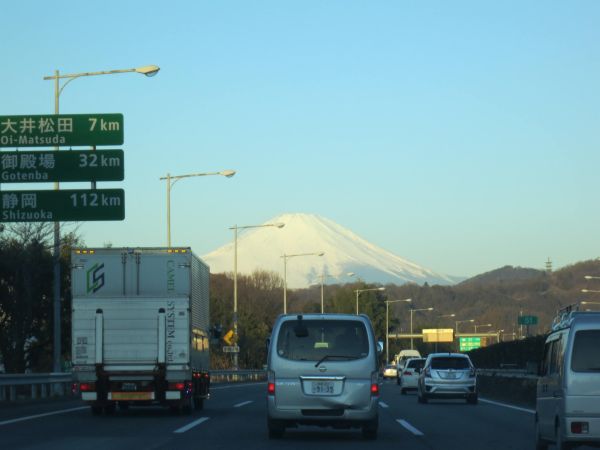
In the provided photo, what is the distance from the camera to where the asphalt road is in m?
18.1

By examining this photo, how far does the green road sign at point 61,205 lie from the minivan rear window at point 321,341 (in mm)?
15696

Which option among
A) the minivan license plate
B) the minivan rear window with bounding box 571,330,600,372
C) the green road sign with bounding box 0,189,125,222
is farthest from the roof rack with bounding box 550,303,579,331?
the green road sign with bounding box 0,189,125,222

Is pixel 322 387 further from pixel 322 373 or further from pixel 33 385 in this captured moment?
pixel 33 385

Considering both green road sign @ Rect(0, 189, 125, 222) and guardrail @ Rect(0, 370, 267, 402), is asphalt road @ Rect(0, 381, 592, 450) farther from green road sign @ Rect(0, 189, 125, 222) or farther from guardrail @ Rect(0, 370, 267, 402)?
green road sign @ Rect(0, 189, 125, 222)

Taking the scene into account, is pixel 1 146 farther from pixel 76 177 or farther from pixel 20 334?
pixel 20 334

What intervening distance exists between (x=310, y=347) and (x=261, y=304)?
297ft

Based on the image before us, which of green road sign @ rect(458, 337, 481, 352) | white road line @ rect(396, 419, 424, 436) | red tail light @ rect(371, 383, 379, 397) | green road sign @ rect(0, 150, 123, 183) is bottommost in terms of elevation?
green road sign @ rect(458, 337, 481, 352)

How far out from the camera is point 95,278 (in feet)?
84.0

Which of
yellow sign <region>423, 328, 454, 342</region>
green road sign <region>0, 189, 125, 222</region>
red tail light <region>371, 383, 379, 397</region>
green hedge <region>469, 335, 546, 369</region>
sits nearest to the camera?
red tail light <region>371, 383, 379, 397</region>

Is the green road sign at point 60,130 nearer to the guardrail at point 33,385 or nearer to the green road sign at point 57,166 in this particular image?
the green road sign at point 57,166

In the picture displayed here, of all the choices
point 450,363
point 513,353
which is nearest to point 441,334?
point 513,353

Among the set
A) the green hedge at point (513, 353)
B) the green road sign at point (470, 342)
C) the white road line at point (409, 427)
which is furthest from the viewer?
the green road sign at point (470, 342)

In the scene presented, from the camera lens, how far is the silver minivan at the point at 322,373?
18859 mm

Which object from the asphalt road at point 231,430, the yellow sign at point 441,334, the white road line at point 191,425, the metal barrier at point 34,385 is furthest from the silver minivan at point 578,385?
the yellow sign at point 441,334
